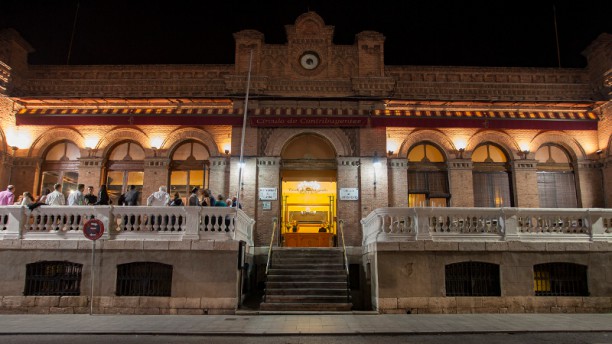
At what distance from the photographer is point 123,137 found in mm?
19594

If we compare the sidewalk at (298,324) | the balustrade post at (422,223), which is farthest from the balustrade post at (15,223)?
the balustrade post at (422,223)

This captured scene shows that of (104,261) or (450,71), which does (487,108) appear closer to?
(450,71)

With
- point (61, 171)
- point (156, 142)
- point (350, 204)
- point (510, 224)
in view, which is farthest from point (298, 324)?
point (61, 171)

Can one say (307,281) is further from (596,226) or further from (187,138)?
(596,226)

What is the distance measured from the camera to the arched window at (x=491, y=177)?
19.2 meters

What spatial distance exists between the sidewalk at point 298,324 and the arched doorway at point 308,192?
7.21m

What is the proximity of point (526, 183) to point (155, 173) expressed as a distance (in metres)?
16.1

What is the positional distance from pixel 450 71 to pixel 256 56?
8860mm

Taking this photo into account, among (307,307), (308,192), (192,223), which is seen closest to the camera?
(307,307)

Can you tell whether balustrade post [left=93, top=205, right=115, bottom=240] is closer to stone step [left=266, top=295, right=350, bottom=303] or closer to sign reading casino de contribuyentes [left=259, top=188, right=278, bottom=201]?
stone step [left=266, top=295, right=350, bottom=303]

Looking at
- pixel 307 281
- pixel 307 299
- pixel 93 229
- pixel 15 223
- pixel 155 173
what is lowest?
pixel 307 299

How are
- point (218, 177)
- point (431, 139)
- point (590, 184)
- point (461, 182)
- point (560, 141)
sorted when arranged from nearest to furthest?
point (218, 177) < point (461, 182) < point (590, 184) < point (431, 139) < point (560, 141)

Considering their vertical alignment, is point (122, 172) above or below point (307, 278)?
above

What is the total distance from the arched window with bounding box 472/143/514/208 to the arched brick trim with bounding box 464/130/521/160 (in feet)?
1.01
